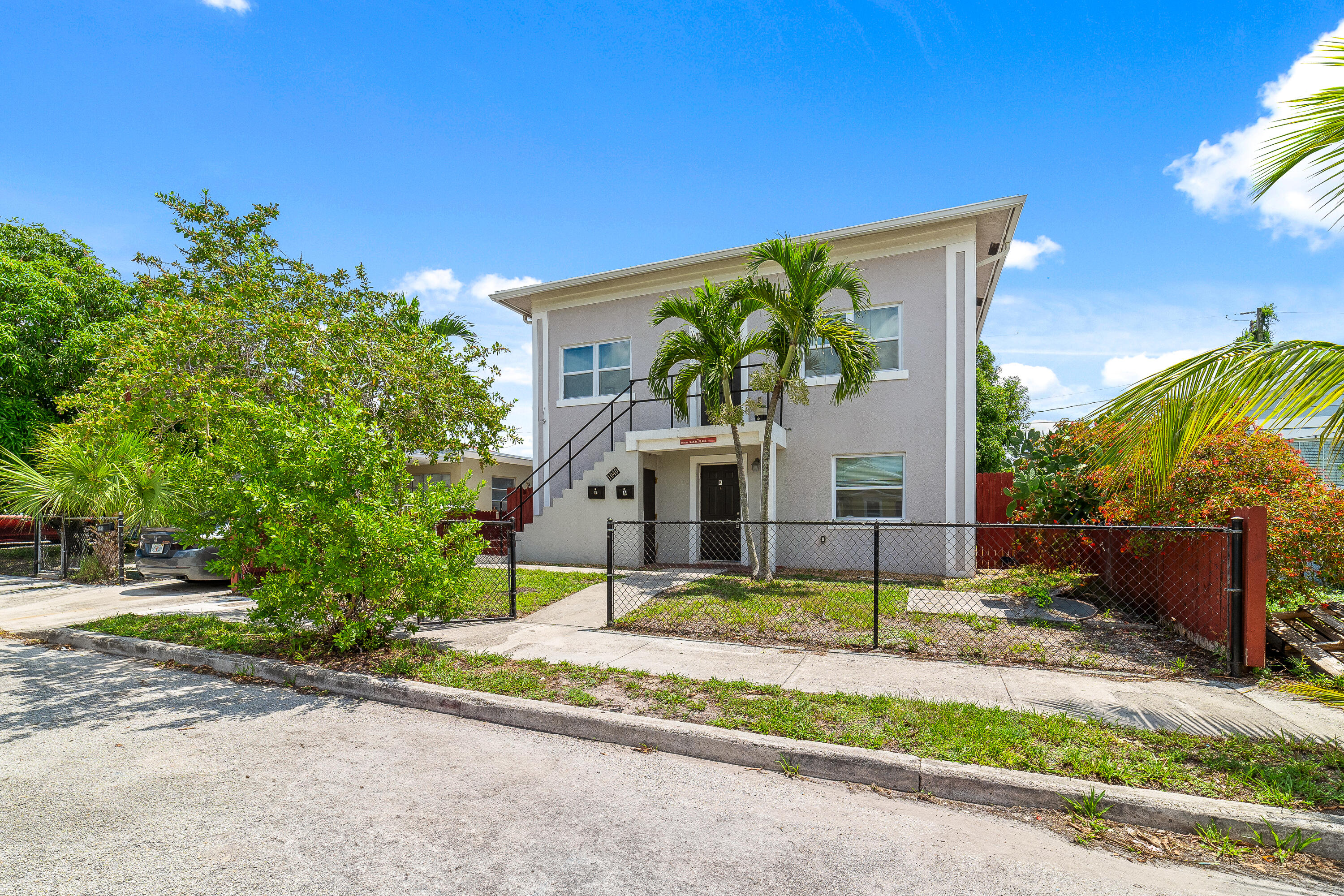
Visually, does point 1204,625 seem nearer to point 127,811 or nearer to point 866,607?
point 866,607

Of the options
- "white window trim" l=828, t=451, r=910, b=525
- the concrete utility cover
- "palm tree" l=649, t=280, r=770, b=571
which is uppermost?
"palm tree" l=649, t=280, r=770, b=571

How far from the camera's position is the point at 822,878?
2.85m

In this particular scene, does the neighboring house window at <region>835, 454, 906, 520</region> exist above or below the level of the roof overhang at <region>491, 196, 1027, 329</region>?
below

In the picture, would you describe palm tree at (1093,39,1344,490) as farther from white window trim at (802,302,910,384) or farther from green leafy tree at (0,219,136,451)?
green leafy tree at (0,219,136,451)

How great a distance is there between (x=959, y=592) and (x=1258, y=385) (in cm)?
646

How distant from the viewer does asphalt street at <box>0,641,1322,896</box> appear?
282cm

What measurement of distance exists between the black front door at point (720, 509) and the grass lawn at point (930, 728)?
7726 mm

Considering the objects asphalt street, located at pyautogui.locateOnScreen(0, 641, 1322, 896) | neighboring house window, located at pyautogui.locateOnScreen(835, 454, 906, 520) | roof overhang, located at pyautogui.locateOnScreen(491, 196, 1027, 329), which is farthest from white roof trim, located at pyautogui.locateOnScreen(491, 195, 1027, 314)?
asphalt street, located at pyautogui.locateOnScreen(0, 641, 1322, 896)

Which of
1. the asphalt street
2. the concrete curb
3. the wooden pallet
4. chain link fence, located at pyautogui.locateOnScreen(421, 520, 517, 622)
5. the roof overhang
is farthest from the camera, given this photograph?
the roof overhang

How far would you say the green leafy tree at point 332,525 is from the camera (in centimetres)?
577

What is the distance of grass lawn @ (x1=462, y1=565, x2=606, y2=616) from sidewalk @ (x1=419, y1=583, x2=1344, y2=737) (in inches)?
26.2

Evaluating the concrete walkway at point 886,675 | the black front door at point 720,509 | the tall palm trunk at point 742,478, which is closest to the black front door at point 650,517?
the black front door at point 720,509

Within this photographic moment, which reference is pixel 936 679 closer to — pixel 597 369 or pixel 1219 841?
pixel 1219 841

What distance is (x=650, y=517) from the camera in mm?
14039
